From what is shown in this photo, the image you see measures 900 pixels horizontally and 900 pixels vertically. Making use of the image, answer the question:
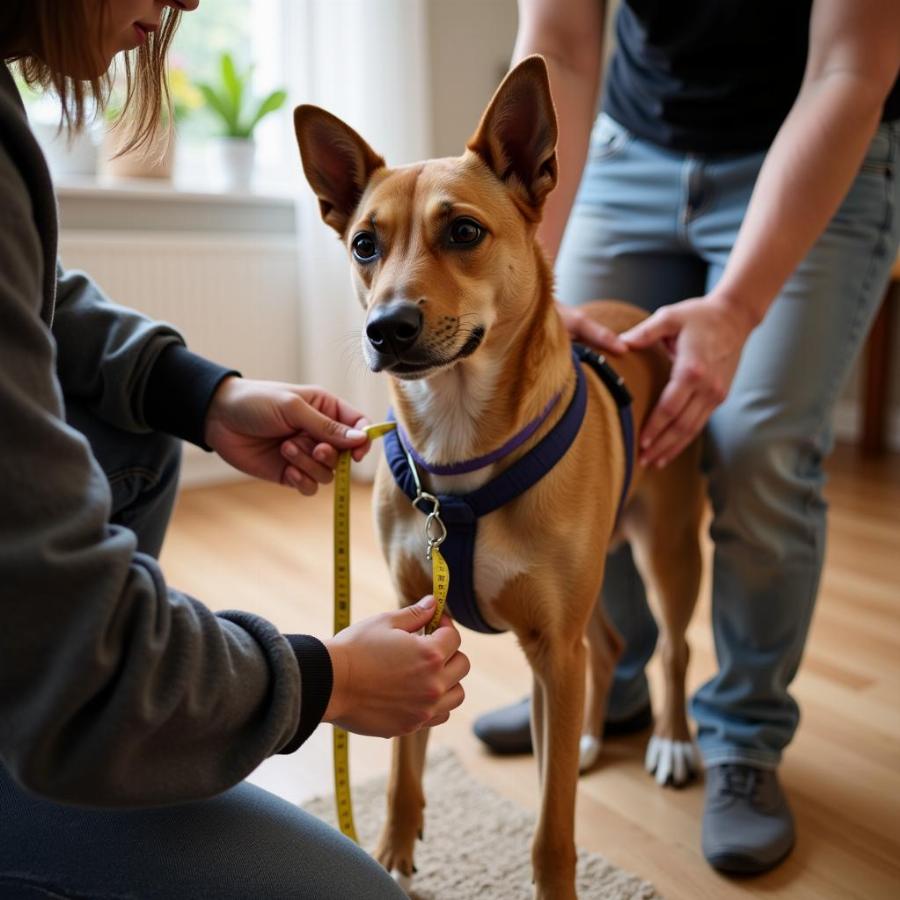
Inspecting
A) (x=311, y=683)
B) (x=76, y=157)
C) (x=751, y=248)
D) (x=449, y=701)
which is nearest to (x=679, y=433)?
(x=751, y=248)

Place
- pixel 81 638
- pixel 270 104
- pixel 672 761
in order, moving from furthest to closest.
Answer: pixel 270 104 < pixel 672 761 < pixel 81 638

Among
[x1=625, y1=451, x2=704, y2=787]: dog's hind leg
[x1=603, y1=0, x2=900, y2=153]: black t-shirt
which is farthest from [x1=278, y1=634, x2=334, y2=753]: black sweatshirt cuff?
[x1=603, y1=0, x2=900, y2=153]: black t-shirt

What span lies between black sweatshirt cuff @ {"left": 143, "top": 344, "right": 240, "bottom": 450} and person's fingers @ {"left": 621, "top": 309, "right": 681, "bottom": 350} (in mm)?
649

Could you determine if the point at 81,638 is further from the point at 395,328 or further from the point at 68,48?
the point at 395,328

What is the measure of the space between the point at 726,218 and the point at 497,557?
2.58ft

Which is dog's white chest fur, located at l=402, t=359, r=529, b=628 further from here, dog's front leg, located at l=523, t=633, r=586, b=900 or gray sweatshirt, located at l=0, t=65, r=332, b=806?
gray sweatshirt, located at l=0, t=65, r=332, b=806

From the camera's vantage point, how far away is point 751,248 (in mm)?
1400

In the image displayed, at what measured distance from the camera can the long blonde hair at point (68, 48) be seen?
71 centimetres

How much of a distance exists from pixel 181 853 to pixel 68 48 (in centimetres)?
70

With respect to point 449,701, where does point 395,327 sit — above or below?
above

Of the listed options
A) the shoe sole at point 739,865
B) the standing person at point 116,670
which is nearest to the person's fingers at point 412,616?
the standing person at point 116,670

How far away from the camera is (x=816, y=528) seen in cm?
158

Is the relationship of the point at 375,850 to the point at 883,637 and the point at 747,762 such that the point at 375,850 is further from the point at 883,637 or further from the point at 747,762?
the point at 883,637

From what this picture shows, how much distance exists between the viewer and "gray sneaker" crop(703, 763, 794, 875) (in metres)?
1.43
